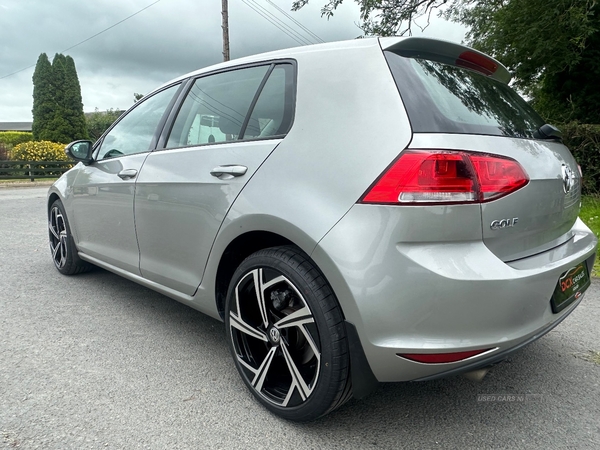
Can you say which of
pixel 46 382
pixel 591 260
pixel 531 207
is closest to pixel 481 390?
pixel 591 260

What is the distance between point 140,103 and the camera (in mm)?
3457

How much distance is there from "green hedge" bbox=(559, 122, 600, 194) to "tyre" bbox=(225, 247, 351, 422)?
7.52 m

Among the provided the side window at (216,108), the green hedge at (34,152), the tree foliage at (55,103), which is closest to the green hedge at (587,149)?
the side window at (216,108)

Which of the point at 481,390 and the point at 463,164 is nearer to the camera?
the point at 463,164

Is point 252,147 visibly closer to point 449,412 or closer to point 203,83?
point 203,83

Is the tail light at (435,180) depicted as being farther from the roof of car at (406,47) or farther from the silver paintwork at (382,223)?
the roof of car at (406,47)

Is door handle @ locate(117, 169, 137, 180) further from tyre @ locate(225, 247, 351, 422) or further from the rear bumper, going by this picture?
the rear bumper

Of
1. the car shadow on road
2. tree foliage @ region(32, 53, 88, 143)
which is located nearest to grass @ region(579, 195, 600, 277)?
the car shadow on road

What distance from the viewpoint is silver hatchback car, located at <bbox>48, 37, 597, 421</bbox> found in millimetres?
1649

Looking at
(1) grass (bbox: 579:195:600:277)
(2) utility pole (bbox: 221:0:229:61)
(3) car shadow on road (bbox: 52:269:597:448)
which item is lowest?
(1) grass (bbox: 579:195:600:277)

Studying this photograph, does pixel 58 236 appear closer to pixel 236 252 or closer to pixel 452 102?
pixel 236 252

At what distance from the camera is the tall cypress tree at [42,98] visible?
94.2 ft

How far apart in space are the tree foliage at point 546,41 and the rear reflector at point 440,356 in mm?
9665

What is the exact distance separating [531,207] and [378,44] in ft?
3.03
